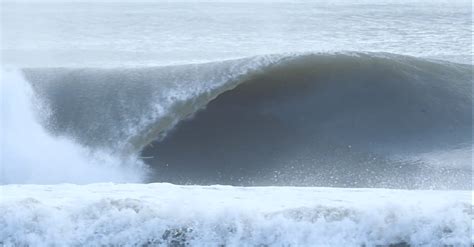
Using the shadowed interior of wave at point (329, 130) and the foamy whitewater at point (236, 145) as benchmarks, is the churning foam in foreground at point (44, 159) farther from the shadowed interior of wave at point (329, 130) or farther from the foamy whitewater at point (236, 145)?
the shadowed interior of wave at point (329, 130)

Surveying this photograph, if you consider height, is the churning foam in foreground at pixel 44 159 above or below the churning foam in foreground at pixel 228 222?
above

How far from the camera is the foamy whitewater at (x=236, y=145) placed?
5.33m

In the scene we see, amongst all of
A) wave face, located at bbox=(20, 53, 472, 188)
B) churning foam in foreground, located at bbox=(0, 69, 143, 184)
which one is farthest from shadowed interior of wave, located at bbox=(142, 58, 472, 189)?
churning foam in foreground, located at bbox=(0, 69, 143, 184)

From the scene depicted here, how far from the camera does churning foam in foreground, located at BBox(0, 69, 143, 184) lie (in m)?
9.74

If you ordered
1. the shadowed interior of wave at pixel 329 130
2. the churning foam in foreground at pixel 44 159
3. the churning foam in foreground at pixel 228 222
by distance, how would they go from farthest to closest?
the churning foam in foreground at pixel 44 159, the shadowed interior of wave at pixel 329 130, the churning foam in foreground at pixel 228 222

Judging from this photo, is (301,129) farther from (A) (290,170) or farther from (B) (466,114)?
(B) (466,114)

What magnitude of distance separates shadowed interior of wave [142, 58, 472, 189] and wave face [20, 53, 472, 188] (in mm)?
16

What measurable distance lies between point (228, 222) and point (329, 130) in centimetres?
582

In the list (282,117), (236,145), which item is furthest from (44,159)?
(282,117)

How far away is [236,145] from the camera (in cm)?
1076

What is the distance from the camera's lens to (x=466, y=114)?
1152 cm

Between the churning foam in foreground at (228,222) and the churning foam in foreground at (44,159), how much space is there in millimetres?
4150

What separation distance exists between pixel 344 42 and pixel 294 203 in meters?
11.9

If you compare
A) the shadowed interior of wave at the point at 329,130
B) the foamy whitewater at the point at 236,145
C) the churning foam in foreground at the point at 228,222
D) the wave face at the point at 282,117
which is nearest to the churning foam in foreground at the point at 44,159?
the foamy whitewater at the point at 236,145
